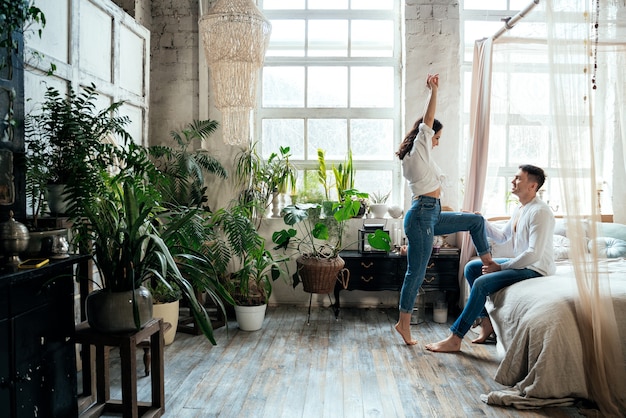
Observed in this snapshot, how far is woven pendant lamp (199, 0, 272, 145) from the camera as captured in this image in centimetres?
373

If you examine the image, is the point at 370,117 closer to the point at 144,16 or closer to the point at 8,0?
the point at 144,16

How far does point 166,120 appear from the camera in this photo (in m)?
5.26

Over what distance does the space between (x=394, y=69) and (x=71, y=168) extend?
3691mm

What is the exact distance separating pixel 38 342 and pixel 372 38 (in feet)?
14.5

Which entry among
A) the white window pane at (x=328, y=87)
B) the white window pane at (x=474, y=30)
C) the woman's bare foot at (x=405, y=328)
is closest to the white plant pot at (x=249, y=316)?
the woman's bare foot at (x=405, y=328)

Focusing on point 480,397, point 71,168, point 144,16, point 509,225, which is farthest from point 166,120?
point 480,397

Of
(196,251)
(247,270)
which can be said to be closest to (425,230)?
(247,270)

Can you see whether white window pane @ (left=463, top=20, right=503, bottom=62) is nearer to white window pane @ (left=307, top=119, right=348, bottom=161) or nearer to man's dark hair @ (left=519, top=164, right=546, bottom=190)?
white window pane @ (left=307, top=119, right=348, bottom=161)

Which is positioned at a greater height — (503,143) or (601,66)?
(601,66)

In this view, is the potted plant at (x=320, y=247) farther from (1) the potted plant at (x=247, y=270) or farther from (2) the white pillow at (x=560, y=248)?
(2) the white pillow at (x=560, y=248)

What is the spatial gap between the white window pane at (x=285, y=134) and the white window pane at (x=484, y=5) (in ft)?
6.82

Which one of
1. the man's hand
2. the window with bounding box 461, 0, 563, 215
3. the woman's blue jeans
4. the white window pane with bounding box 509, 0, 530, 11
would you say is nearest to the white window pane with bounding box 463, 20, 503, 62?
the white window pane with bounding box 509, 0, 530, 11

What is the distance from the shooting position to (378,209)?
17.1 ft

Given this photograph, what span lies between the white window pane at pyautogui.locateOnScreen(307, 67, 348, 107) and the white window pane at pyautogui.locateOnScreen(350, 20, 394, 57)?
278mm
